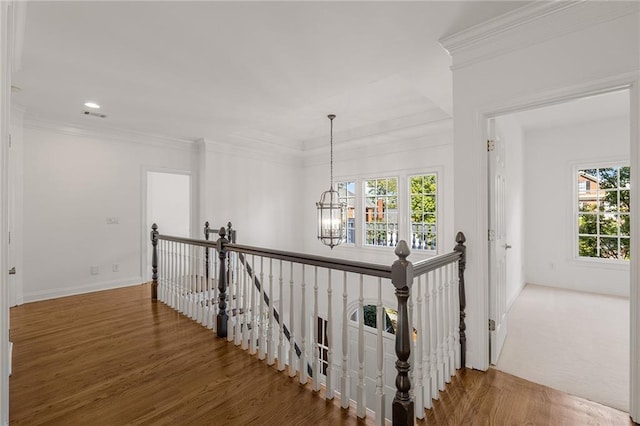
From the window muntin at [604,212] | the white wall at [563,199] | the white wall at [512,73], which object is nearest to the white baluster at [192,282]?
the white wall at [512,73]

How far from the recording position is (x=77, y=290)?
4578mm

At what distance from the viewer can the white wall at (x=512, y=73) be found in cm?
187

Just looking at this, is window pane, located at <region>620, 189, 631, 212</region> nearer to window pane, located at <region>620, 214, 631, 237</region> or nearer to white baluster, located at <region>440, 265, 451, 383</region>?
window pane, located at <region>620, 214, 631, 237</region>

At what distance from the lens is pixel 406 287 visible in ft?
5.37

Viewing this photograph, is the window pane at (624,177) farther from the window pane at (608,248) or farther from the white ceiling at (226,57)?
the white ceiling at (226,57)

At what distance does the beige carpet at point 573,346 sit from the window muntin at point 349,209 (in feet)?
10.8

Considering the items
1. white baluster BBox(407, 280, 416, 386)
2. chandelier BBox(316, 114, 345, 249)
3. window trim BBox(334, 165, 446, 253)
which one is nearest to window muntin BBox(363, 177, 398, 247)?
window trim BBox(334, 165, 446, 253)

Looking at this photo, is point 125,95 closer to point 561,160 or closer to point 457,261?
point 457,261

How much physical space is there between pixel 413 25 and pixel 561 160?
4503mm

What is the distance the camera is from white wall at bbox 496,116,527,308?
12.7 ft

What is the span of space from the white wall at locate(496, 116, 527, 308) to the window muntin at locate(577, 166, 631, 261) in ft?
2.72

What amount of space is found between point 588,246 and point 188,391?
613 cm

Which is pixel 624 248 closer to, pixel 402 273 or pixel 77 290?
pixel 402 273

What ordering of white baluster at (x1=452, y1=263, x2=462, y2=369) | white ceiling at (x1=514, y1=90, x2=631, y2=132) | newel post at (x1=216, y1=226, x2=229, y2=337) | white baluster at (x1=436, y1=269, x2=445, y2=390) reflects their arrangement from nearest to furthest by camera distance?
white baluster at (x1=436, y1=269, x2=445, y2=390)
white baluster at (x1=452, y1=263, x2=462, y2=369)
newel post at (x1=216, y1=226, x2=229, y2=337)
white ceiling at (x1=514, y1=90, x2=631, y2=132)
